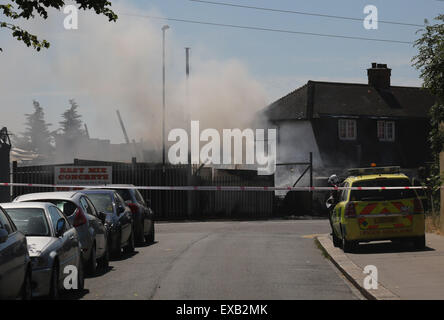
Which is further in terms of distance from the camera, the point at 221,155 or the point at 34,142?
the point at 34,142

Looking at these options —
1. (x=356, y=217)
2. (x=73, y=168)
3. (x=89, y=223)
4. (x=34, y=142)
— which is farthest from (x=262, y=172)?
(x=34, y=142)

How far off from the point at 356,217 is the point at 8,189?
23.0 m

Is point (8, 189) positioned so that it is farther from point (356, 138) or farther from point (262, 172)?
point (356, 138)

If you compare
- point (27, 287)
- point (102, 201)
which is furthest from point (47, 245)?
point (102, 201)

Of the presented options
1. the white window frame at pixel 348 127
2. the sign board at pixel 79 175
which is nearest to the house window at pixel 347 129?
the white window frame at pixel 348 127

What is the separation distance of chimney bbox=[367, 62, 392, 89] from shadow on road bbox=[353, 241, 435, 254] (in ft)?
123

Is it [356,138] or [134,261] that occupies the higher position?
[356,138]

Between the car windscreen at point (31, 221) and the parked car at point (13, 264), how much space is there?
1.62 meters

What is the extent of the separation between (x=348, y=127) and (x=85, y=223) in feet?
132

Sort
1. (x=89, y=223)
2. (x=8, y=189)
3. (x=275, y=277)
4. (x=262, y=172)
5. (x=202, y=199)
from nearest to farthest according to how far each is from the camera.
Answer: (x=275, y=277)
(x=89, y=223)
(x=8, y=189)
(x=202, y=199)
(x=262, y=172)

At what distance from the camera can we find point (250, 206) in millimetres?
39781

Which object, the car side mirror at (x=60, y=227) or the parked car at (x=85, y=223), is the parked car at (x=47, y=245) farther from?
the parked car at (x=85, y=223)

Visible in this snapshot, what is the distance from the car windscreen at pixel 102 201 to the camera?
58.2 ft

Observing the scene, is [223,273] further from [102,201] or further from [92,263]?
[102,201]
